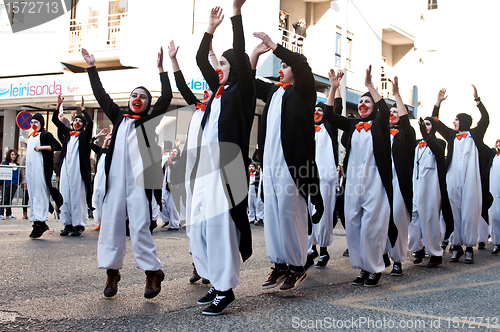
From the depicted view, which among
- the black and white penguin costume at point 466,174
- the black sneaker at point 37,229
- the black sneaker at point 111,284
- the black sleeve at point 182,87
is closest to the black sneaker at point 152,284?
the black sneaker at point 111,284

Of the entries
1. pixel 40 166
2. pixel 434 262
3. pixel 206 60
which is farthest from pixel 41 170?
pixel 434 262

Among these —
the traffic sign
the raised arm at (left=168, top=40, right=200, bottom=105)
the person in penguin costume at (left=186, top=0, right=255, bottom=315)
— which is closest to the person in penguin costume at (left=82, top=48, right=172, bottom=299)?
the person in penguin costume at (left=186, top=0, right=255, bottom=315)

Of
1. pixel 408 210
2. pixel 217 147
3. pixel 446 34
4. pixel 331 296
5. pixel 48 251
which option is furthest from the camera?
pixel 446 34

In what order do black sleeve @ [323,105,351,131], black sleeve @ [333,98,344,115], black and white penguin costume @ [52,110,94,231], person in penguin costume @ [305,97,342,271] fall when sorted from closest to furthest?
black sleeve @ [323,105,351,131]
black sleeve @ [333,98,344,115]
person in penguin costume @ [305,97,342,271]
black and white penguin costume @ [52,110,94,231]

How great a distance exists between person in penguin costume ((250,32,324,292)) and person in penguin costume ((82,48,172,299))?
3.39 feet

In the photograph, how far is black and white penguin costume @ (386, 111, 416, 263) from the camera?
6055mm

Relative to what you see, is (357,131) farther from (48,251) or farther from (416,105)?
(416,105)

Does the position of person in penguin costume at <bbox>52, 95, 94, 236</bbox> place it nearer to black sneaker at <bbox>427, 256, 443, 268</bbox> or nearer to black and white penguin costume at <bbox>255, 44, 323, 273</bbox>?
black and white penguin costume at <bbox>255, 44, 323, 273</bbox>

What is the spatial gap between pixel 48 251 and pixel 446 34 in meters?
34.6

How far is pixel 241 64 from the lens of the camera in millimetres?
4223

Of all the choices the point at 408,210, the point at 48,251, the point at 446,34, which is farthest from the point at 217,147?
the point at 446,34

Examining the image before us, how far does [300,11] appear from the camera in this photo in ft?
77.4

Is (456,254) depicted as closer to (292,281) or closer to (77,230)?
(292,281)

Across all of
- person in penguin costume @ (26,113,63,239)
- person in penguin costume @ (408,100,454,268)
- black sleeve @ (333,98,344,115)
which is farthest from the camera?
person in penguin costume @ (26,113,63,239)
